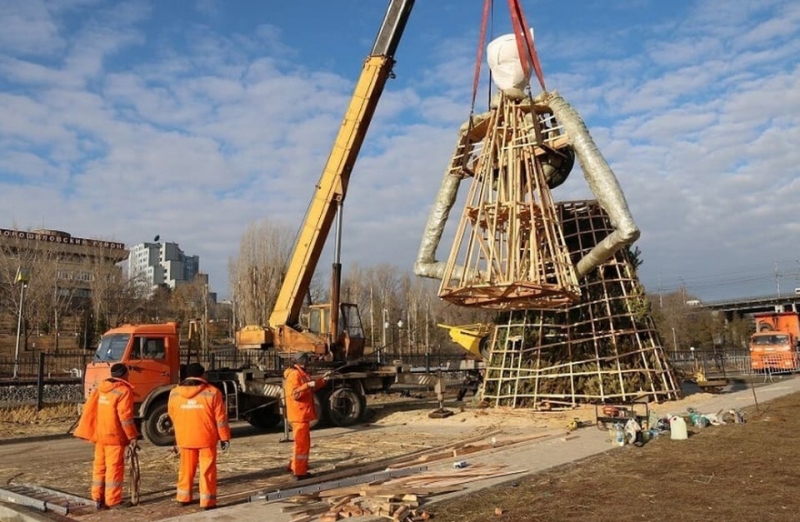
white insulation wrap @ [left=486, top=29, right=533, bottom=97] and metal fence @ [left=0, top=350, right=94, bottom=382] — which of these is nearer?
white insulation wrap @ [left=486, top=29, right=533, bottom=97]

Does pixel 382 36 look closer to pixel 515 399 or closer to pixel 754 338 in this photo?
pixel 515 399

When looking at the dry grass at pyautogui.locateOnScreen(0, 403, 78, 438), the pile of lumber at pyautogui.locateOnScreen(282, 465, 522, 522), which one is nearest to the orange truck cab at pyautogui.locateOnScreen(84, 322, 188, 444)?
the dry grass at pyautogui.locateOnScreen(0, 403, 78, 438)

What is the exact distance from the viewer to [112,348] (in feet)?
50.2

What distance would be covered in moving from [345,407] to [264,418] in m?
2.20

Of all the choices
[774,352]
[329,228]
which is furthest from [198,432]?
[774,352]

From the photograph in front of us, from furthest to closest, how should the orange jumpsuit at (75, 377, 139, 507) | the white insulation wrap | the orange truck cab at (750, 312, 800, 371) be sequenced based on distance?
the orange truck cab at (750, 312, 800, 371) < the white insulation wrap < the orange jumpsuit at (75, 377, 139, 507)

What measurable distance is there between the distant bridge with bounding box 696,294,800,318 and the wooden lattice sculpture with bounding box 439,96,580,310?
70.8m

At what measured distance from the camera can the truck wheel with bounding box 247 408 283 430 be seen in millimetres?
17812

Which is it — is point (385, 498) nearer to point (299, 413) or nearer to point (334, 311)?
point (299, 413)

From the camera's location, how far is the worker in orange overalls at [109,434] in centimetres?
802

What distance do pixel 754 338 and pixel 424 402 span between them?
20890 mm

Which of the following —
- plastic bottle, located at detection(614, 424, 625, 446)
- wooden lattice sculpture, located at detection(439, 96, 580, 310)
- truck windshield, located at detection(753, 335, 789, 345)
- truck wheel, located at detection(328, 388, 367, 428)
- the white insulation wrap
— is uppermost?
the white insulation wrap

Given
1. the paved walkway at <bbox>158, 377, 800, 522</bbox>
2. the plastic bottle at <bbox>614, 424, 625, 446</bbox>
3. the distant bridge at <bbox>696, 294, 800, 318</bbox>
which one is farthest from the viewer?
the distant bridge at <bbox>696, 294, 800, 318</bbox>

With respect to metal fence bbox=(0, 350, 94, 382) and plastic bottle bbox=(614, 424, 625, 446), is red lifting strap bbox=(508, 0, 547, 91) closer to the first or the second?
plastic bottle bbox=(614, 424, 625, 446)
